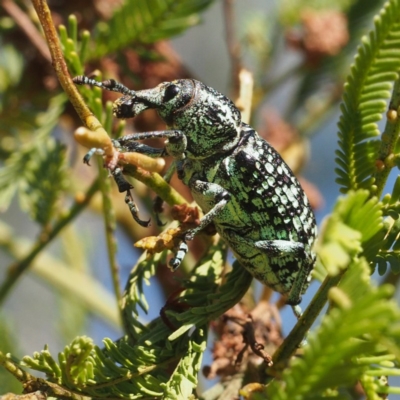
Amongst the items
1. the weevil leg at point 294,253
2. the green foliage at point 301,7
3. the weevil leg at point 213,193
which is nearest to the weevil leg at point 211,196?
the weevil leg at point 213,193

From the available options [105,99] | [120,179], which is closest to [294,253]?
[120,179]

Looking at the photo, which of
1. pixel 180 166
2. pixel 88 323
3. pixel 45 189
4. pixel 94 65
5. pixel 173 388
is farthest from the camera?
pixel 88 323

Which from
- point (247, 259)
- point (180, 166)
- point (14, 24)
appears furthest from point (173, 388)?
point (14, 24)

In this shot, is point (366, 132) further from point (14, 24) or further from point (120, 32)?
point (14, 24)

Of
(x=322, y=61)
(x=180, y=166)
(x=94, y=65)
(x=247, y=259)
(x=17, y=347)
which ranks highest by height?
(x=322, y=61)

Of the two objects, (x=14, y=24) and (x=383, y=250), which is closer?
(x=383, y=250)

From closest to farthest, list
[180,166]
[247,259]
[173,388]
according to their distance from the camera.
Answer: [173,388] < [247,259] < [180,166]

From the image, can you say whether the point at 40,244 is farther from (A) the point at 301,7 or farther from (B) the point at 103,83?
(A) the point at 301,7

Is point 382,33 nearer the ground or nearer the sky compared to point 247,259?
nearer the sky
